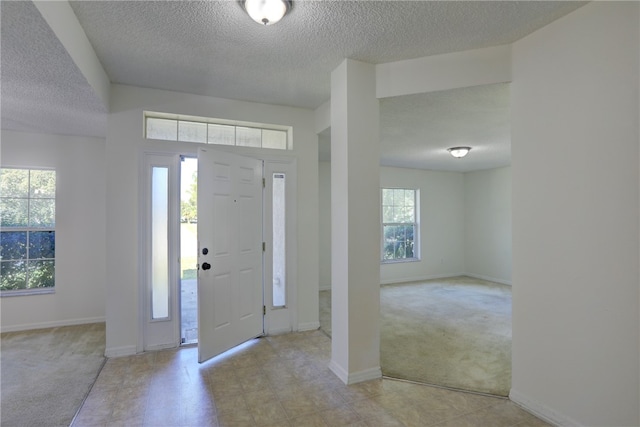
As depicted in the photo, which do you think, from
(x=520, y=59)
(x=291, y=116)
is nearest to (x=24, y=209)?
(x=291, y=116)

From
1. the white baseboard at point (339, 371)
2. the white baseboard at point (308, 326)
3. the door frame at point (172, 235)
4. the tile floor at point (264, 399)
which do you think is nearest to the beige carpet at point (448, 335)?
the white baseboard at point (308, 326)

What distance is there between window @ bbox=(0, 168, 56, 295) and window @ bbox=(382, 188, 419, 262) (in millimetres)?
5326

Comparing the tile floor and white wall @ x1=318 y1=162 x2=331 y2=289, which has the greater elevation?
white wall @ x1=318 y1=162 x2=331 y2=289

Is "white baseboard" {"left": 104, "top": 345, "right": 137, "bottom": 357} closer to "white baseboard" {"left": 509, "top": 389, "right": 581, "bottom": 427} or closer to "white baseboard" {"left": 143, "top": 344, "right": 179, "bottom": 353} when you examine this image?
"white baseboard" {"left": 143, "top": 344, "right": 179, "bottom": 353}

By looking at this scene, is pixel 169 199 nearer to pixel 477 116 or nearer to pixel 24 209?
pixel 24 209

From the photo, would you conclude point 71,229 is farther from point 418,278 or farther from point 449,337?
point 418,278

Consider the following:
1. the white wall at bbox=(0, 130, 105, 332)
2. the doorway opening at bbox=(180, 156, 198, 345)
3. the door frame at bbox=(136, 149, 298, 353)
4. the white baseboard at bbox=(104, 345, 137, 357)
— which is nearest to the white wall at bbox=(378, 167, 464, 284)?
the door frame at bbox=(136, 149, 298, 353)

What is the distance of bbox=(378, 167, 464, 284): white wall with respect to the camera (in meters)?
6.67

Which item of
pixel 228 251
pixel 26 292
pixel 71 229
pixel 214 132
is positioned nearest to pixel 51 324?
pixel 26 292

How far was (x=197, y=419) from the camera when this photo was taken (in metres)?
2.10

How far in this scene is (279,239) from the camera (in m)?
3.71

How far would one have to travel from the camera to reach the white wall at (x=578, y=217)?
1.73 meters

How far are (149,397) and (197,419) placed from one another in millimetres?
512

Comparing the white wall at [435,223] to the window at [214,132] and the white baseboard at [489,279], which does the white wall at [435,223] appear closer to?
the white baseboard at [489,279]
